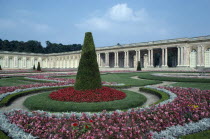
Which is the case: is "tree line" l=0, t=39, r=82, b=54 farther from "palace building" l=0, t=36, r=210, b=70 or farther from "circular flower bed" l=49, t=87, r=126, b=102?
"circular flower bed" l=49, t=87, r=126, b=102

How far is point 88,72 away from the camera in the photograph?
34.2 ft

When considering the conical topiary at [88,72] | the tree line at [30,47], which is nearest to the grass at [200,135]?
the conical topiary at [88,72]

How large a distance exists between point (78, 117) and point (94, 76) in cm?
453

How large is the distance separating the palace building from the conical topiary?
136ft

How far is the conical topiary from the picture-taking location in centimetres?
1037

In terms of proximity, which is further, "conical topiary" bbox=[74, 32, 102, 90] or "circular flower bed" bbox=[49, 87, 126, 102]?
"conical topiary" bbox=[74, 32, 102, 90]

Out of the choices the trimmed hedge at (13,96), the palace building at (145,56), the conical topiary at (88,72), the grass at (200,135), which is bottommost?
the grass at (200,135)

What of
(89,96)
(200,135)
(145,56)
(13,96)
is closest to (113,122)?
(200,135)

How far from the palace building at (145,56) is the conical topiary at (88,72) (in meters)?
41.4

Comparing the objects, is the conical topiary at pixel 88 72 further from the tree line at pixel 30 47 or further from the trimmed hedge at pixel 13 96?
the tree line at pixel 30 47

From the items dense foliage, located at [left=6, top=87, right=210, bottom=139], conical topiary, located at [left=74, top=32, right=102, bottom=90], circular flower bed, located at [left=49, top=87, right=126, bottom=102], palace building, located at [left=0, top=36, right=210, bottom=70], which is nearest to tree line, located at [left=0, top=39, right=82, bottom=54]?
palace building, located at [left=0, top=36, right=210, bottom=70]

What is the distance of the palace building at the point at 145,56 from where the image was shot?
47109 mm

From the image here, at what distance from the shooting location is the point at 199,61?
46.9 m

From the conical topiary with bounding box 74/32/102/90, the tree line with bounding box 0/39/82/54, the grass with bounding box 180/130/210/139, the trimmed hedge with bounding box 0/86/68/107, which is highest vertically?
the tree line with bounding box 0/39/82/54
